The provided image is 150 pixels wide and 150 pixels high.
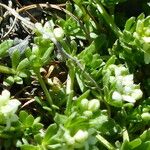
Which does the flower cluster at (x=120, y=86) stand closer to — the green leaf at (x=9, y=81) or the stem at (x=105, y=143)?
the stem at (x=105, y=143)

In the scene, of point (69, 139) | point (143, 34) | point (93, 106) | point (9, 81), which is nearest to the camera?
point (69, 139)

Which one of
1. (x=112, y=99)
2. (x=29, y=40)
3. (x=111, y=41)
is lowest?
(x=112, y=99)

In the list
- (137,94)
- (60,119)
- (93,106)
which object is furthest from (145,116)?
(60,119)

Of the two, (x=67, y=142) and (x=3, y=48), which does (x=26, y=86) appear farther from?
(x=67, y=142)

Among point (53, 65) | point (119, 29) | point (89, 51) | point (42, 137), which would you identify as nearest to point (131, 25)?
point (119, 29)

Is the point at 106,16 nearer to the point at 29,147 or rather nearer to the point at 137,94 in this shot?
the point at 137,94

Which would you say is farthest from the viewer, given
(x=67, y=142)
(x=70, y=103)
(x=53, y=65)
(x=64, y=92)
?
(x=53, y=65)
